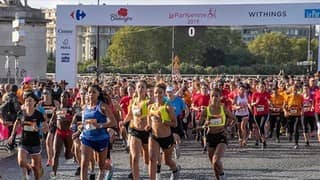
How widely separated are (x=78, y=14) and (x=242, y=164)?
13816 millimetres

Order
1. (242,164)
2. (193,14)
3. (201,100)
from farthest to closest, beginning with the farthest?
(193,14), (201,100), (242,164)

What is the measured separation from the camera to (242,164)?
14312 millimetres

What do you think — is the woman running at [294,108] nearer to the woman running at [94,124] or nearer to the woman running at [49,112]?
the woman running at [49,112]

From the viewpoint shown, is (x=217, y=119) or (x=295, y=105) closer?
(x=217, y=119)

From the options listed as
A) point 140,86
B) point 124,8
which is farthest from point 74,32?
point 140,86

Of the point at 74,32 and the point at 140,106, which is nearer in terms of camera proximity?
the point at 140,106

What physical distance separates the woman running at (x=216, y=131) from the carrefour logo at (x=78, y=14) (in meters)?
15.7

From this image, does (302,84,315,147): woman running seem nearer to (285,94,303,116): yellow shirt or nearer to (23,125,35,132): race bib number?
(285,94,303,116): yellow shirt

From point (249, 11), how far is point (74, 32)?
270 inches

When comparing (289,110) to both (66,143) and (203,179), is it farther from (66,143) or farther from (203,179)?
(66,143)

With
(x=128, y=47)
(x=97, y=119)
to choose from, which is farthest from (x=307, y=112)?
(x=128, y=47)

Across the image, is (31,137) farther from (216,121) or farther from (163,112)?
(216,121)

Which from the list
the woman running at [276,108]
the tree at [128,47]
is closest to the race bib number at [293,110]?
the woman running at [276,108]

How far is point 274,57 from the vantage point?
4552 inches
